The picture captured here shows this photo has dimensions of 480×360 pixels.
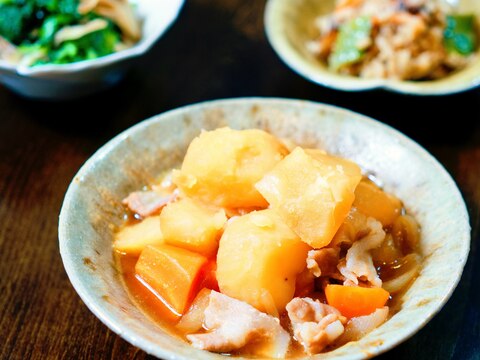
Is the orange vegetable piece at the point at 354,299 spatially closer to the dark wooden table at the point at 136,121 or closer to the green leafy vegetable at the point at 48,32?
the dark wooden table at the point at 136,121

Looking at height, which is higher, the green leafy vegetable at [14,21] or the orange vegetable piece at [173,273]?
the green leafy vegetable at [14,21]

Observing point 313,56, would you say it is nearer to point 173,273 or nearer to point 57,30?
point 57,30

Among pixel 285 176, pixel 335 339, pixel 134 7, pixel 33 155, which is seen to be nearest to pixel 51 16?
pixel 134 7

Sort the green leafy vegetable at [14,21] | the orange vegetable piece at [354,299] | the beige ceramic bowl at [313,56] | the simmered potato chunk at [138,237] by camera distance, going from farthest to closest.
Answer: the green leafy vegetable at [14,21]
the beige ceramic bowl at [313,56]
the simmered potato chunk at [138,237]
the orange vegetable piece at [354,299]

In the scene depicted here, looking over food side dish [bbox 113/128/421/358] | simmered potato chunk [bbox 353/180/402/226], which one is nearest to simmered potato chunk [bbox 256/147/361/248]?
food side dish [bbox 113/128/421/358]

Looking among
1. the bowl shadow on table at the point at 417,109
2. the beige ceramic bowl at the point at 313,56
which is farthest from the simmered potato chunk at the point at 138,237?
the bowl shadow on table at the point at 417,109
